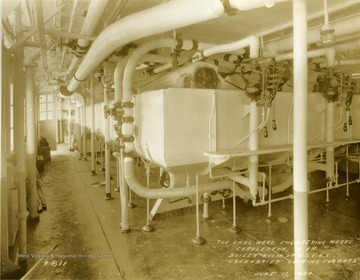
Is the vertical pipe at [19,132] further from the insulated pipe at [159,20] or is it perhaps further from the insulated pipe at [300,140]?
the insulated pipe at [300,140]

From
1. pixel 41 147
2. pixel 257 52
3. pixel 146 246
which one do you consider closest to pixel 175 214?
pixel 146 246

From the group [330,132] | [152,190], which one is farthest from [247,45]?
[330,132]

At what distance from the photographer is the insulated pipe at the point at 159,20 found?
249 centimetres

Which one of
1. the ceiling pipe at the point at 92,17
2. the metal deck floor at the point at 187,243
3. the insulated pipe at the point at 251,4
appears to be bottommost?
the metal deck floor at the point at 187,243

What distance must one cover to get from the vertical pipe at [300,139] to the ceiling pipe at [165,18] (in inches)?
17.8

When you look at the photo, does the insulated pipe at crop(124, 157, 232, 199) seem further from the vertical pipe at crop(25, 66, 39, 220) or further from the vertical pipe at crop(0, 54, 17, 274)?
the vertical pipe at crop(25, 66, 39, 220)

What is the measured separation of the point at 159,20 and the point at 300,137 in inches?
71.0

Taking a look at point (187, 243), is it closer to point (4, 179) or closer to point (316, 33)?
point (4, 179)

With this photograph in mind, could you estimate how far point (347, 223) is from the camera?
200 inches

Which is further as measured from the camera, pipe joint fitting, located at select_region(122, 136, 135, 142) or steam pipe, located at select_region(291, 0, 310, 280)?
pipe joint fitting, located at select_region(122, 136, 135, 142)

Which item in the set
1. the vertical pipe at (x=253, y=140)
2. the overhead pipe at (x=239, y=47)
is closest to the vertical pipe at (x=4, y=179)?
the overhead pipe at (x=239, y=47)

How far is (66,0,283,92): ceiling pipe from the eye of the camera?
2.37 meters

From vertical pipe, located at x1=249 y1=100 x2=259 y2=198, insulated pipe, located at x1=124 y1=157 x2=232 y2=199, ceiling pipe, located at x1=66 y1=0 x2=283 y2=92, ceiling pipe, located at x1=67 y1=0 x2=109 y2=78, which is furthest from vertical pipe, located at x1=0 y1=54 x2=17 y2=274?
vertical pipe, located at x1=249 y1=100 x2=259 y2=198

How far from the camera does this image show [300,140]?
8.17ft
